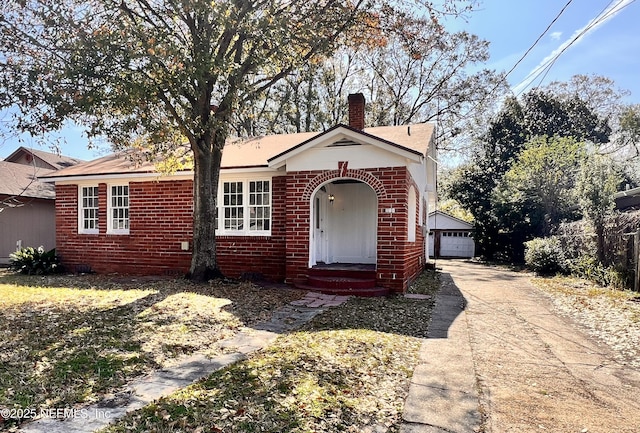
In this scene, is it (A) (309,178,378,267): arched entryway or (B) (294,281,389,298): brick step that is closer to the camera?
(B) (294,281,389,298): brick step

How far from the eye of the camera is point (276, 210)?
1122 centimetres

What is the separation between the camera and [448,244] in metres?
28.1

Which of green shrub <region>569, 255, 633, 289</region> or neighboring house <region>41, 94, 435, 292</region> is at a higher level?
neighboring house <region>41, 94, 435, 292</region>

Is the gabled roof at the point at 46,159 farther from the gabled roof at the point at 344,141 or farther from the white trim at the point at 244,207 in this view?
the gabled roof at the point at 344,141

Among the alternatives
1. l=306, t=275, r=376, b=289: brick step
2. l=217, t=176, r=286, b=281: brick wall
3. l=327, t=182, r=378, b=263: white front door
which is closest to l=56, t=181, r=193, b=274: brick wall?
l=217, t=176, r=286, b=281: brick wall

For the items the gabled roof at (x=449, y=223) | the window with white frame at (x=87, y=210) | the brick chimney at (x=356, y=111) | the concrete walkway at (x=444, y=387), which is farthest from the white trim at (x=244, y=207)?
the gabled roof at (x=449, y=223)

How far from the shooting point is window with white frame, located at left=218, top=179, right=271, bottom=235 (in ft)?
37.7

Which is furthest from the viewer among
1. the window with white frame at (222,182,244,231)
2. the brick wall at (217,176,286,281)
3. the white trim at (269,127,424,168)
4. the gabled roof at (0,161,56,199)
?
the gabled roof at (0,161,56,199)

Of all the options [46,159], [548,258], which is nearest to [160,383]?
[548,258]

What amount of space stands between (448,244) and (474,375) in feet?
80.6

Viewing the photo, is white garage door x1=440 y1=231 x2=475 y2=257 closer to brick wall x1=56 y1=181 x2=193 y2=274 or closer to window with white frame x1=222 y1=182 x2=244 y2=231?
window with white frame x1=222 y1=182 x2=244 y2=231

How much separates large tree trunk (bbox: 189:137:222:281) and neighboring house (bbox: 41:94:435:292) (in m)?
1.39

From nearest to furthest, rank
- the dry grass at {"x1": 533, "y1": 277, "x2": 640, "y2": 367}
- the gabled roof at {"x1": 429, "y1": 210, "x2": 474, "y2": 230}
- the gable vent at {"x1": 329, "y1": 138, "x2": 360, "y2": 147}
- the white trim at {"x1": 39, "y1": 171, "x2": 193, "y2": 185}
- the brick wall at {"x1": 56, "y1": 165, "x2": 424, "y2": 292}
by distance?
the dry grass at {"x1": 533, "y1": 277, "x2": 640, "y2": 367}, the brick wall at {"x1": 56, "y1": 165, "x2": 424, "y2": 292}, the gable vent at {"x1": 329, "y1": 138, "x2": 360, "y2": 147}, the white trim at {"x1": 39, "y1": 171, "x2": 193, "y2": 185}, the gabled roof at {"x1": 429, "y1": 210, "x2": 474, "y2": 230}

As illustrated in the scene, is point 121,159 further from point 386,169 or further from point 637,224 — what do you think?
point 637,224
